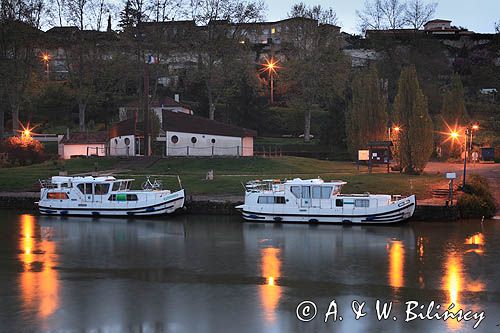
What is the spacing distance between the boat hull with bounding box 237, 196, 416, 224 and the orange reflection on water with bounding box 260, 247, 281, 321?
25.5 feet

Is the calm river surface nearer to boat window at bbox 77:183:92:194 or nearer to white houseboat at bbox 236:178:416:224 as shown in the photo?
white houseboat at bbox 236:178:416:224

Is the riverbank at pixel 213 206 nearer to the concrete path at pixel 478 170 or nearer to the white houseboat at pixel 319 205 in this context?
the white houseboat at pixel 319 205

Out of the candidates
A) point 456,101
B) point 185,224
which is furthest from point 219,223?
point 456,101

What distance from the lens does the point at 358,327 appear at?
781 inches

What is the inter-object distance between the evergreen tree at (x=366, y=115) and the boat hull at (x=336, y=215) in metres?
25.2

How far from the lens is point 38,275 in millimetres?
26938

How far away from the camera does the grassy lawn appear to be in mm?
46969

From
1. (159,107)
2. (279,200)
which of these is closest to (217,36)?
(159,107)

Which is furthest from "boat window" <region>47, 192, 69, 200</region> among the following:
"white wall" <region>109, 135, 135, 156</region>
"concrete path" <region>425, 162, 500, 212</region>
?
Result: "concrete path" <region>425, 162, 500, 212</region>

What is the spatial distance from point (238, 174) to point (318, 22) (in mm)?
42620

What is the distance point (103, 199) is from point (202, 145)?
21674 millimetres

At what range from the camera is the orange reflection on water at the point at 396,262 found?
2586 centimetres

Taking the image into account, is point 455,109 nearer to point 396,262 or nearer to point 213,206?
point 213,206

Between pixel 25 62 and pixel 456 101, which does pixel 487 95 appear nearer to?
pixel 456 101
